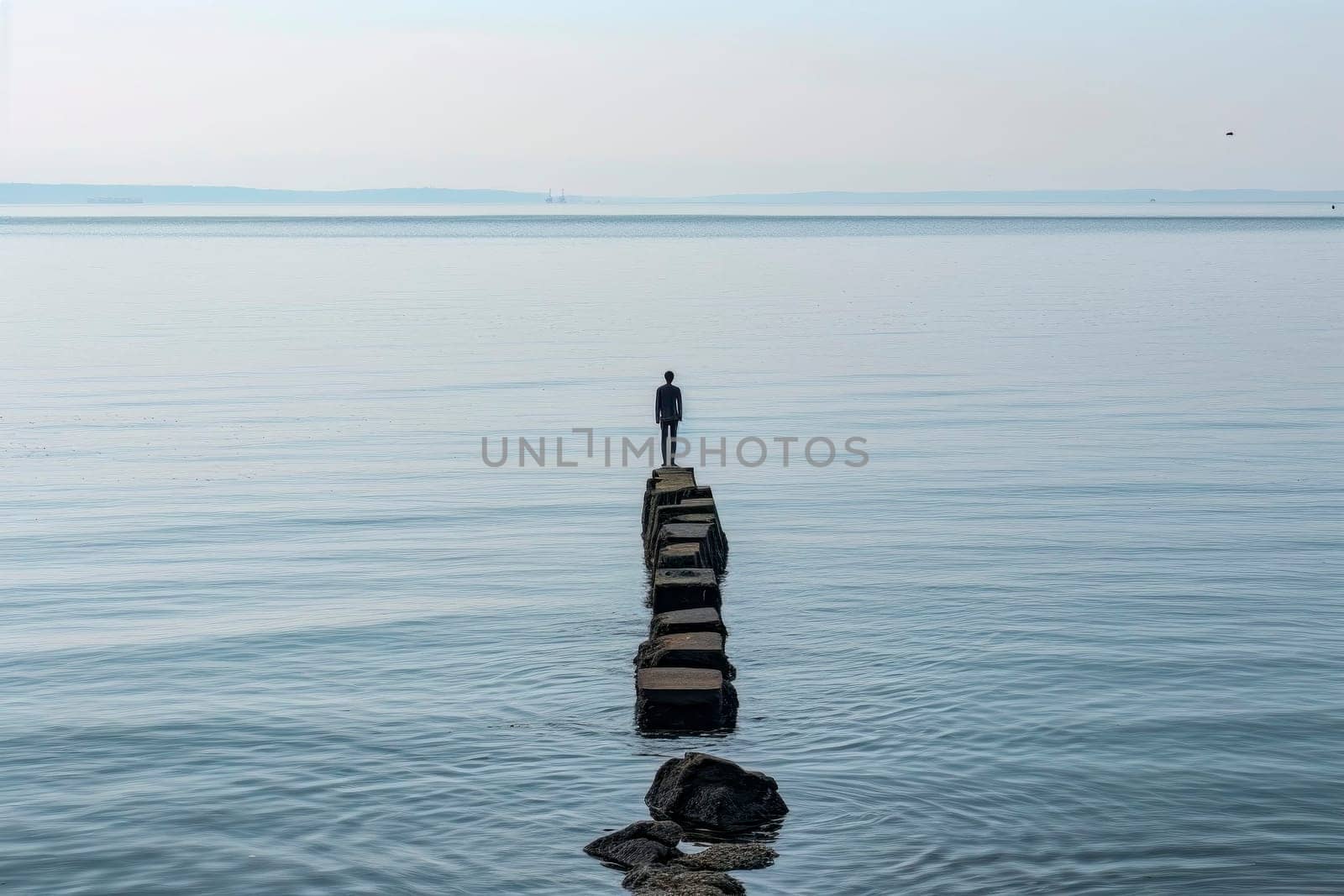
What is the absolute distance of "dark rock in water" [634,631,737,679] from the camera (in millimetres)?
17203

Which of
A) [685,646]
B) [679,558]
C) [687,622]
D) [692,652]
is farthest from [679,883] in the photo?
[679,558]

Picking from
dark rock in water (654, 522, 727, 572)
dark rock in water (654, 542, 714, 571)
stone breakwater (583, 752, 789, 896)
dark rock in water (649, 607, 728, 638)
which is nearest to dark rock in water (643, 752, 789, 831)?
stone breakwater (583, 752, 789, 896)

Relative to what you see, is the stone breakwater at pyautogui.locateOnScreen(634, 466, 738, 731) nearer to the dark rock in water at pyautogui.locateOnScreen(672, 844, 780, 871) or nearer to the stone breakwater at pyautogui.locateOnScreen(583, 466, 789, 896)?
the stone breakwater at pyautogui.locateOnScreen(583, 466, 789, 896)

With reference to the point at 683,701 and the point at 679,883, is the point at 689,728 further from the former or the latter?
the point at 679,883

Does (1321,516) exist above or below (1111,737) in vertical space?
above

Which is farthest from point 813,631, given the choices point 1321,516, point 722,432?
point 722,432

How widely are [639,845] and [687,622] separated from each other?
16.7ft

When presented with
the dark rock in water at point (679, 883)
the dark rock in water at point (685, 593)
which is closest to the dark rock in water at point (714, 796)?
the dark rock in water at point (679, 883)

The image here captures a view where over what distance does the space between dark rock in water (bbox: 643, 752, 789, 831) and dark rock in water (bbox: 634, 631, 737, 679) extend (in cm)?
274

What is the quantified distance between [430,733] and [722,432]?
23.9 m

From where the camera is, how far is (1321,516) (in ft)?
93.4

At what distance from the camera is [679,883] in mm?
12523

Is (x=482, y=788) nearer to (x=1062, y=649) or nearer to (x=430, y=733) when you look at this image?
(x=430, y=733)

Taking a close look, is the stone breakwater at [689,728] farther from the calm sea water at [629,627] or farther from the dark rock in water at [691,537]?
the calm sea water at [629,627]
